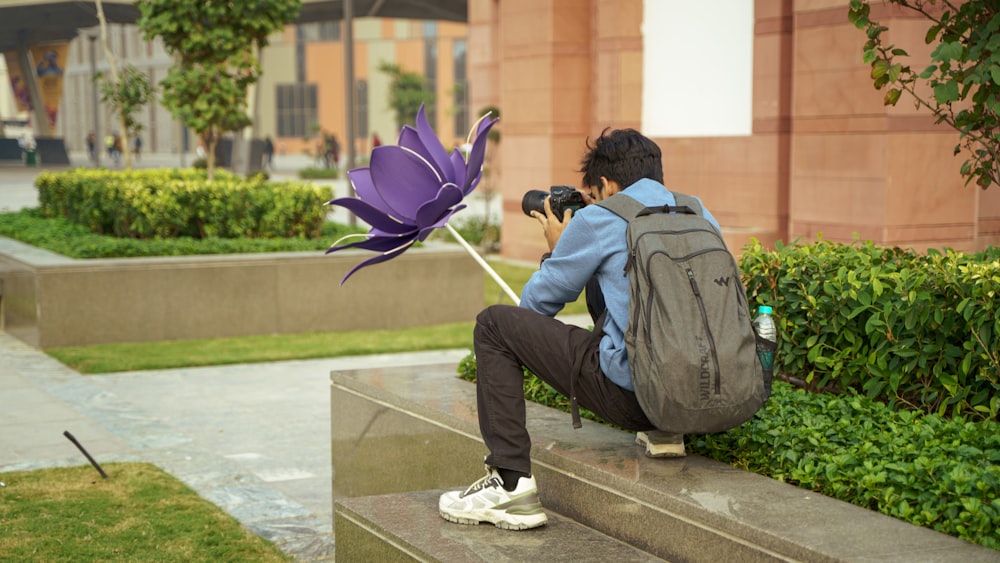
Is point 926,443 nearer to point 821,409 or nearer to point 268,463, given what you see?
point 821,409

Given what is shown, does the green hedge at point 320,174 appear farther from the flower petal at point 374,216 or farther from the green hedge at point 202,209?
the flower petal at point 374,216

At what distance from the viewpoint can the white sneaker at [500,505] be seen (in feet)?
14.3

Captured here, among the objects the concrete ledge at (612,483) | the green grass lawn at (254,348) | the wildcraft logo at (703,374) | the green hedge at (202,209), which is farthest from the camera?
the green hedge at (202,209)

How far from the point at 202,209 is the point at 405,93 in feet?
181

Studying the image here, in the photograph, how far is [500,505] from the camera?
4.37 meters

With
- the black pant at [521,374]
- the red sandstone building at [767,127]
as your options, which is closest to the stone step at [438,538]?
the black pant at [521,374]

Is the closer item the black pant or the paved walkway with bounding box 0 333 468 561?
the black pant

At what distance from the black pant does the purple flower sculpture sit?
69cm

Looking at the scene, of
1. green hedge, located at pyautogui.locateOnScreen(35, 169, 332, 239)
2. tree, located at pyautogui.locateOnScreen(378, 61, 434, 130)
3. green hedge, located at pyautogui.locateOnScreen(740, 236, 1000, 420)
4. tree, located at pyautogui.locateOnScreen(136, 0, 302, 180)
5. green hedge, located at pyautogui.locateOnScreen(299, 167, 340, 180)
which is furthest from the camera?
tree, located at pyautogui.locateOnScreen(378, 61, 434, 130)

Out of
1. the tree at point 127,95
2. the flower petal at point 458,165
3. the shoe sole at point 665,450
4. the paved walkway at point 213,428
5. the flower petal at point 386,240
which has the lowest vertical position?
the paved walkway at point 213,428

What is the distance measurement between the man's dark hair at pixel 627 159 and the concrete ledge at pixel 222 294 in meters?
7.89

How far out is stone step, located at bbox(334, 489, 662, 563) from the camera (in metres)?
4.13

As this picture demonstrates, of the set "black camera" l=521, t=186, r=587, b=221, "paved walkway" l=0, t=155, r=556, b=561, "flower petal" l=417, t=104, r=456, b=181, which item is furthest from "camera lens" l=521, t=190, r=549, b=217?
"paved walkway" l=0, t=155, r=556, b=561

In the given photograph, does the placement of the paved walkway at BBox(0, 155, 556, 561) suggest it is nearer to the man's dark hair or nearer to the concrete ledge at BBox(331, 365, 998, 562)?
the concrete ledge at BBox(331, 365, 998, 562)
